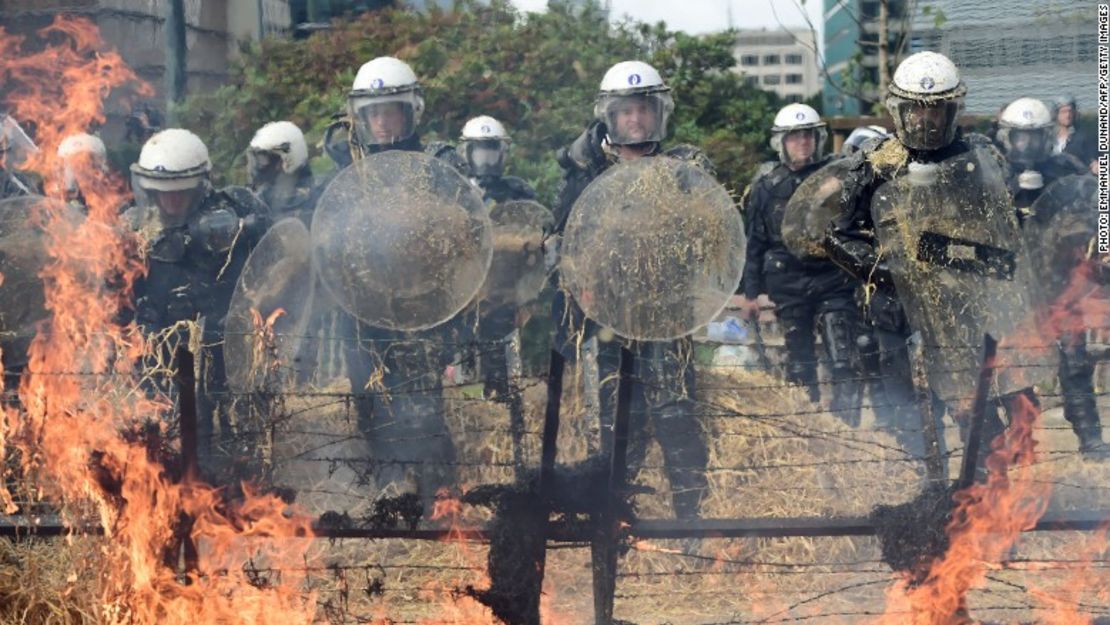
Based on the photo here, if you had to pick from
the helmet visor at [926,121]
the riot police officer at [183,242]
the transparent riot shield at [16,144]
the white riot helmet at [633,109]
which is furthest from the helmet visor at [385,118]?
the helmet visor at [926,121]

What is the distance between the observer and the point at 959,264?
7773 mm

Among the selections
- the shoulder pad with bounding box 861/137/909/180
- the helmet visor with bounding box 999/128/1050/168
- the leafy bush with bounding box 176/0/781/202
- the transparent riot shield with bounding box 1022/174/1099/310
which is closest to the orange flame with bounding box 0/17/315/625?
the shoulder pad with bounding box 861/137/909/180

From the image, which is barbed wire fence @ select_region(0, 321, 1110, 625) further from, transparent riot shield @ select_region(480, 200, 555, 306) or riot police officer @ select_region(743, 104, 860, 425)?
transparent riot shield @ select_region(480, 200, 555, 306)

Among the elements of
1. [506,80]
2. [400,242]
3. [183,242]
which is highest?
[506,80]

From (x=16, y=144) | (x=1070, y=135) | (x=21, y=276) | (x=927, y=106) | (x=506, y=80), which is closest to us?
(x=927, y=106)

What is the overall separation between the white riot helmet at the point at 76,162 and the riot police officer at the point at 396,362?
2.45 metres

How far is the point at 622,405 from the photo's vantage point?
226 inches

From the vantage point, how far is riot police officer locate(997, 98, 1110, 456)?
10414mm

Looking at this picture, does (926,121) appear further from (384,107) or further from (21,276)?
(21,276)

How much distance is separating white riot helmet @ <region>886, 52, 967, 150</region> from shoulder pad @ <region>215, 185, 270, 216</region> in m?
3.51

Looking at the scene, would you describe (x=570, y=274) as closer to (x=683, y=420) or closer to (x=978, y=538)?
(x=683, y=420)

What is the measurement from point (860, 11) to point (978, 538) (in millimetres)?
12964

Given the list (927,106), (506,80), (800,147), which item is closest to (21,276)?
(927,106)

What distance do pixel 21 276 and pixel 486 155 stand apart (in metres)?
3.88
